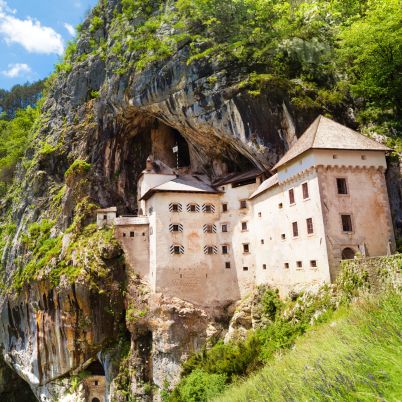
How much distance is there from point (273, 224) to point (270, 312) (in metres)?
6.73

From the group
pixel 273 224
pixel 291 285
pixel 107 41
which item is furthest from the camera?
pixel 107 41

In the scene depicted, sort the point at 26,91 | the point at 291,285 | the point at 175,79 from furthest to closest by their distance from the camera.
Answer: the point at 26,91
the point at 175,79
the point at 291,285

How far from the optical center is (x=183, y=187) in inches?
1481

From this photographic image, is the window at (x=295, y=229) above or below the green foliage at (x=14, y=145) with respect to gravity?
below

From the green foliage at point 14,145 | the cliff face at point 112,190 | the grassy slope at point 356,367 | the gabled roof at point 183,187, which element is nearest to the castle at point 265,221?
the gabled roof at point 183,187

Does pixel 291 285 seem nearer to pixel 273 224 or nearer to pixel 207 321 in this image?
pixel 273 224

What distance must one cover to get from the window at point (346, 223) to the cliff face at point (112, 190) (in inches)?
171

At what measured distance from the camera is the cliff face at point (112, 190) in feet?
110

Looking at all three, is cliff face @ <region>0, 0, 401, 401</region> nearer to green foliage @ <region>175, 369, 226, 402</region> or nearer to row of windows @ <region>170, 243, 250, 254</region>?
row of windows @ <region>170, 243, 250, 254</region>

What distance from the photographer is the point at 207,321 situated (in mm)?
34375

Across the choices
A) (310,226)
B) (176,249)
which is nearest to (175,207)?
(176,249)

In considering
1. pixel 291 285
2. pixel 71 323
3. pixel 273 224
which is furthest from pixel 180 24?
pixel 71 323

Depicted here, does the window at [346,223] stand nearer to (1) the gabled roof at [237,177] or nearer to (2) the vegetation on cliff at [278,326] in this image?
(2) the vegetation on cliff at [278,326]

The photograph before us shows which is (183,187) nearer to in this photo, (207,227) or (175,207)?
(175,207)
